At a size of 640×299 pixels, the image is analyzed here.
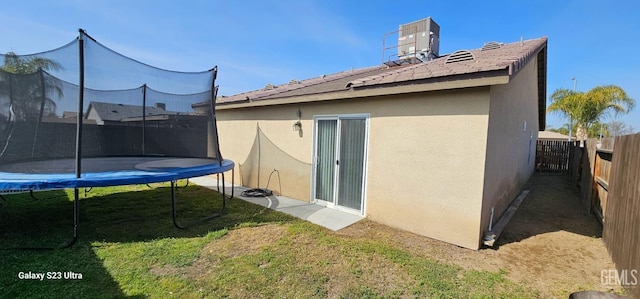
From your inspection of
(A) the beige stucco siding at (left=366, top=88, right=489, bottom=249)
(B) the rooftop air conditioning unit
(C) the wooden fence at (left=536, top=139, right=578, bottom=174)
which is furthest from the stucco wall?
(C) the wooden fence at (left=536, top=139, right=578, bottom=174)

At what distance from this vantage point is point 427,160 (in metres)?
4.45

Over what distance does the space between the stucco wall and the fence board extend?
1.54 m

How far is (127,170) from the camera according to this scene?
4.39 meters

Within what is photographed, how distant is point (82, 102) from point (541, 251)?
289 inches

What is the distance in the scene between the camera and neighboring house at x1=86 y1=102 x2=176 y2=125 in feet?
14.4

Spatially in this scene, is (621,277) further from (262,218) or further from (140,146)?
(140,146)

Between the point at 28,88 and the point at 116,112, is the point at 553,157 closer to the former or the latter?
the point at 116,112

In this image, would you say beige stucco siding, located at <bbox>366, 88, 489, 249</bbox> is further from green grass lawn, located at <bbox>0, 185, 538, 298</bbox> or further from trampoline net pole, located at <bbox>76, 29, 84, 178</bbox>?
trampoline net pole, located at <bbox>76, 29, 84, 178</bbox>

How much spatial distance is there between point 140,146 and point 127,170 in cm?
113

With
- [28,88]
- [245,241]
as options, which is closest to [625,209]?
[245,241]

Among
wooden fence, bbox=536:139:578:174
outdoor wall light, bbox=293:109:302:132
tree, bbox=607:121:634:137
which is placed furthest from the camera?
tree, bbox=607:121:634:137

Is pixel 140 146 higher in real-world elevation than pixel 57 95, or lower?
lower

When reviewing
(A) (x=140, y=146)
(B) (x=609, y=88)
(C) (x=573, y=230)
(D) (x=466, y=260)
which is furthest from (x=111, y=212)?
(B) (x=609, y=88)

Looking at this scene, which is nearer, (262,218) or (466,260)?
(466,260)
